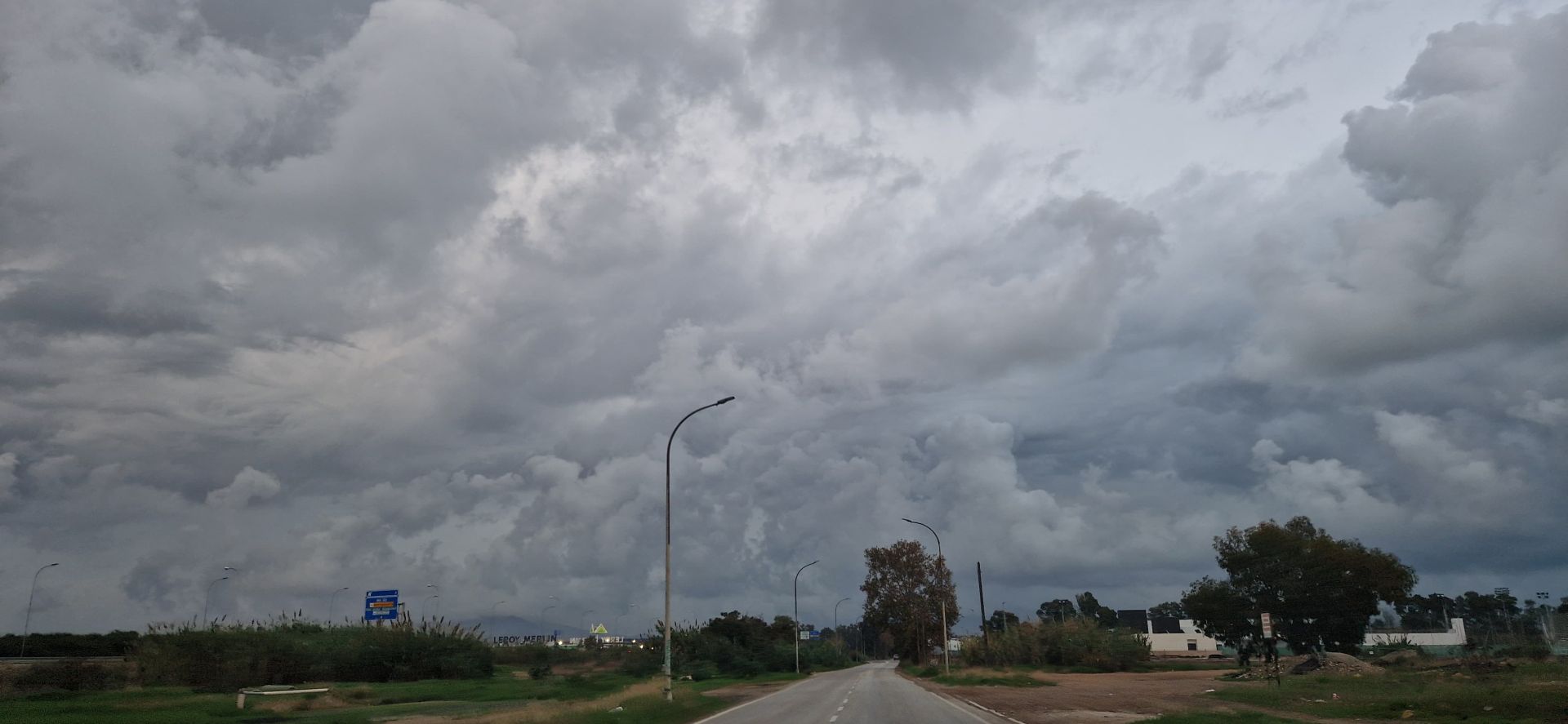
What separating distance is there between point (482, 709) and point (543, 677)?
38.7 metres

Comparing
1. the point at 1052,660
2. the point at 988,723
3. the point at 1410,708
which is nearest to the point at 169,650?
the point at 988,723

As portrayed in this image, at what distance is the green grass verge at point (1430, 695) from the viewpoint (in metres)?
28.4

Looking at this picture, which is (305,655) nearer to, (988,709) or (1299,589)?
(988,709)

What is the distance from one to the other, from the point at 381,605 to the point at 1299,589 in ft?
303

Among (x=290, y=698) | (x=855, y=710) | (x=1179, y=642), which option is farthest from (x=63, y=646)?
(x=1179, y=642)

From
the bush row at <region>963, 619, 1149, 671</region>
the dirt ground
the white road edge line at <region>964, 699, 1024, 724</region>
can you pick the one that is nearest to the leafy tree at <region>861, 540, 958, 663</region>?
the bush row at <region>963, 619, 1149, 671</region>

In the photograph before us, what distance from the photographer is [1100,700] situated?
45938 millimetres

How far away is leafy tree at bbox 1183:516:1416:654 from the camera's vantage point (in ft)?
295

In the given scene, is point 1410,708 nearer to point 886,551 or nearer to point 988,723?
point 988,723

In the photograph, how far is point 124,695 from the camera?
42875mm

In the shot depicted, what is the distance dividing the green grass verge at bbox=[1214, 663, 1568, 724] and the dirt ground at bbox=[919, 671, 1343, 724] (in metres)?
2.21

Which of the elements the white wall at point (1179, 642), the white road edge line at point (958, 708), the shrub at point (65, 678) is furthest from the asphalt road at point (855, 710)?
the white wall at point (1179, 642)

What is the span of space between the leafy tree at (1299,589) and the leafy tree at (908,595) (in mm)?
31570

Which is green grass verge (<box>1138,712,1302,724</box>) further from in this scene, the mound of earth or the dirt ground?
the mound of earth
